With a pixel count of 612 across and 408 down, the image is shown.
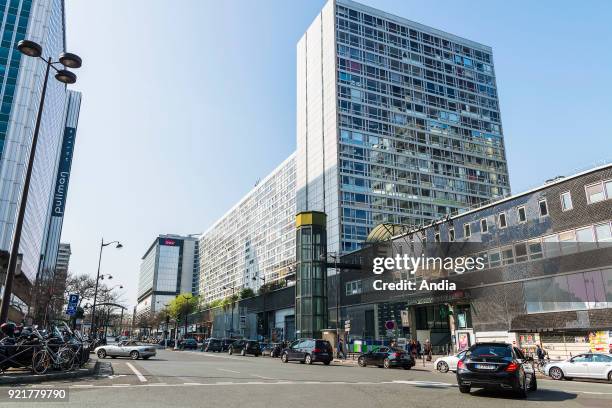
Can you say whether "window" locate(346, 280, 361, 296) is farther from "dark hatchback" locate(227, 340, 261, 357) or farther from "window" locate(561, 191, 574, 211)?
"window" locate(561, 191, 574, 211)

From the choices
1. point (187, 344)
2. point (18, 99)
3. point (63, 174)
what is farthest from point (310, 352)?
point (63, 174)

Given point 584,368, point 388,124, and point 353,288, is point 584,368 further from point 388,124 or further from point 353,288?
point 388,124

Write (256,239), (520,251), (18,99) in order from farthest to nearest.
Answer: (256,239)
(18,99)
(520,251)

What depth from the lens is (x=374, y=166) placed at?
78375mm

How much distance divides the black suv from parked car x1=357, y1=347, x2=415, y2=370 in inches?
94.6

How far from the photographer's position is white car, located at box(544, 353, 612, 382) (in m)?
20.6

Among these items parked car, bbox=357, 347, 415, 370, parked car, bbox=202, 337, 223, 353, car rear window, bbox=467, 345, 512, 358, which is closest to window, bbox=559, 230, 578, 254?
parked car, bbox=357, 347, 415, 370

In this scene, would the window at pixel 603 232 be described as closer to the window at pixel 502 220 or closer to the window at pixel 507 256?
the window at pixel 507 256

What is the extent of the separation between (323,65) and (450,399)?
260ft

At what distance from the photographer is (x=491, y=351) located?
12977mm

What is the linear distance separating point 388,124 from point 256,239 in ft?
181

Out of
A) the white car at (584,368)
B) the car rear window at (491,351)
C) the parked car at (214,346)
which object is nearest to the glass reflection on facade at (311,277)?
the parked car at (214,346)

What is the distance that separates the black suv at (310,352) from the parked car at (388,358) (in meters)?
2.40

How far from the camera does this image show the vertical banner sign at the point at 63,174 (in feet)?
392
